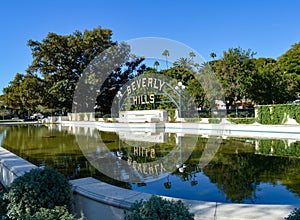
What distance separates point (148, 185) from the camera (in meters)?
5.73

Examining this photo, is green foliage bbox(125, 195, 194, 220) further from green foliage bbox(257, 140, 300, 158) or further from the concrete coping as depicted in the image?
green foliage bbox(257, 140, 300, 158)

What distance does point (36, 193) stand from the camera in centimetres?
327

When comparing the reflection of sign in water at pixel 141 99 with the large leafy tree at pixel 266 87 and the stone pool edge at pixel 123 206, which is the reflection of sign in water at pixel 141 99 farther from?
the stone pool edge at pixel 123 206

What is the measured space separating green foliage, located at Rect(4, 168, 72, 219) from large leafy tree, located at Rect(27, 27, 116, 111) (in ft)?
101

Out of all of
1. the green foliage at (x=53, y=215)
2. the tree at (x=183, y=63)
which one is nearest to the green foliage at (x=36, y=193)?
the green foliage at (x=53, y=215)

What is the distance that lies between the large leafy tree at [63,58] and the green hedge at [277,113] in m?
22.1

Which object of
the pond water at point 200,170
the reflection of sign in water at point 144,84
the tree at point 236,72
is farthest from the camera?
the reflection of sign in water at point 144,84

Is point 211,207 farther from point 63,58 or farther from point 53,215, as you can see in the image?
point 63,58

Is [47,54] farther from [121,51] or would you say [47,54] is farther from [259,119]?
[259,119]

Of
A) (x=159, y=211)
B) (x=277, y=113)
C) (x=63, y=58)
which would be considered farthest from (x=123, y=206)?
(x=63, y=58)

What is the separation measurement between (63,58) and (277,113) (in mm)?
25933

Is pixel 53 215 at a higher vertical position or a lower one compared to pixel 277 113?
lower

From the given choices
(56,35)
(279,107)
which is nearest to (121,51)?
(56,35)

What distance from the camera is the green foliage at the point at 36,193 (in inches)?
127
